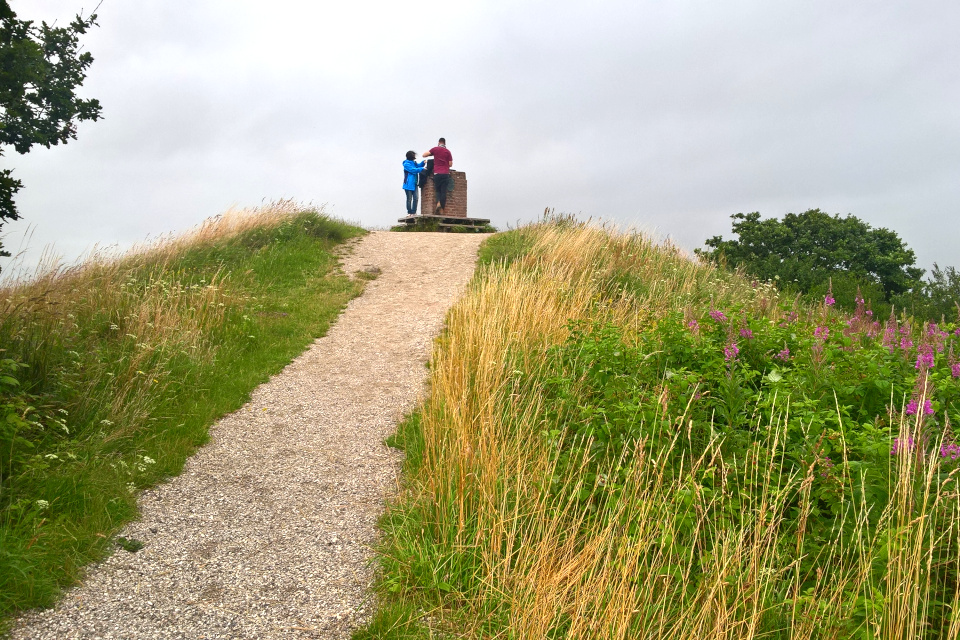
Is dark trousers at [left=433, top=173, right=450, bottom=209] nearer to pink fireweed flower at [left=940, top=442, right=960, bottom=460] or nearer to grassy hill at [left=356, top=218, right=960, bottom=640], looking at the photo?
grassy hill at [left=356, top=218, right=960, bottom=640]

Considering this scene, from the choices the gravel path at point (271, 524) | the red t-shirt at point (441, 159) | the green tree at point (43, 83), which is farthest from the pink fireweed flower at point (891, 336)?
the red t-shirt at point (441, 159)

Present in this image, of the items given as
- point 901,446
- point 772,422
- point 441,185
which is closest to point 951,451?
point 901,446

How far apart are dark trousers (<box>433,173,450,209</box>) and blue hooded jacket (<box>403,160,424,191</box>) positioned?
88cm

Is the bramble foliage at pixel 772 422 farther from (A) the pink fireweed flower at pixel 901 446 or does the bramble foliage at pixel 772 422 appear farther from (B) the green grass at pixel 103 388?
(B) the green grass at pixel 103 388

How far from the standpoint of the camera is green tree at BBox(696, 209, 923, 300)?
1844cm

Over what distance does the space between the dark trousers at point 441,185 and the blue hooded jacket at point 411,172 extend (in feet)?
2.90

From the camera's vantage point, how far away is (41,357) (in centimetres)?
523

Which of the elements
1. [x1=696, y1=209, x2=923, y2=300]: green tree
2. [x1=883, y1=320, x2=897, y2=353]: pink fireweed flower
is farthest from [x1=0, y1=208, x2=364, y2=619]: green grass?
[x1=696, y1=209, x2=923, y2=300]: green tree

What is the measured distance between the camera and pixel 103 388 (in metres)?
5.56

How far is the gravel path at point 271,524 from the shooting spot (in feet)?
11.3

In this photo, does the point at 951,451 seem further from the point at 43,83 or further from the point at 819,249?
the point at 819,249

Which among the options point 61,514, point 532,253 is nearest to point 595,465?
point 61,514

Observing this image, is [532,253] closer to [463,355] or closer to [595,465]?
[463,355]

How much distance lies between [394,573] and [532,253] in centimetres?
857
